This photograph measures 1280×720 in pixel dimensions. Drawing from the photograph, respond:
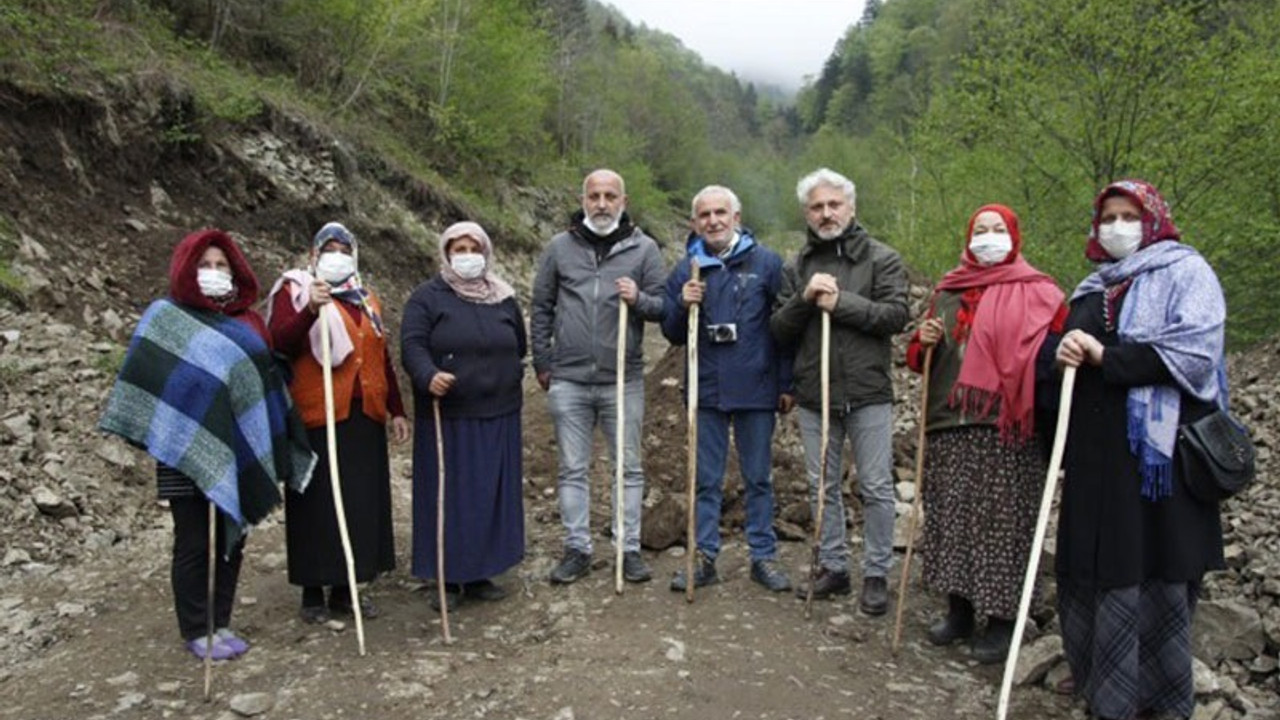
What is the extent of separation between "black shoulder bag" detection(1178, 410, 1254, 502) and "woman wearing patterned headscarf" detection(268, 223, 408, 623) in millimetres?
3756

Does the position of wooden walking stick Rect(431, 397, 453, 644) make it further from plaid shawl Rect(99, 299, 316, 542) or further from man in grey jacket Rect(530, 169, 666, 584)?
plaid shawl Rect(99, 299, 316, 542)

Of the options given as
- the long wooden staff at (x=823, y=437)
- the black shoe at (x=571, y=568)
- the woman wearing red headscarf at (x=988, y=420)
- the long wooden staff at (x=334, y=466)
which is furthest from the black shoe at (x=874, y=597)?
the long wooden staff at (x=334, y=466)

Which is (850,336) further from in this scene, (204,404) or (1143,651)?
(204,404)

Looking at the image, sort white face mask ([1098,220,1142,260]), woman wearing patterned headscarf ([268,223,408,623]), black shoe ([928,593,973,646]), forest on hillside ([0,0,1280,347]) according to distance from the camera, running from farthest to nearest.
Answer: forest on hillside ([0,0,1280,347]), woman wearing patterned headscarf ([268,223,408,623]), black shoe ([928,593,973,646]), white face mask ([1098,220,1142,260])

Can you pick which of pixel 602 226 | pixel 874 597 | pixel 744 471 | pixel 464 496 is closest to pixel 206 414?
pixel 464 496

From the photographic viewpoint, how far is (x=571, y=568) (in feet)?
16.9

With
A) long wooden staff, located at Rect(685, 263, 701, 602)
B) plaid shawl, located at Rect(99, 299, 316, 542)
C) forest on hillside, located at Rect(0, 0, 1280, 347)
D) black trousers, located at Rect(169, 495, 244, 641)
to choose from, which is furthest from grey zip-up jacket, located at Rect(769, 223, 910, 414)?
forest on hillside, located at Rect(0, 0, 1280, 347)

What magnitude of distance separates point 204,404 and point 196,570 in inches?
31.8

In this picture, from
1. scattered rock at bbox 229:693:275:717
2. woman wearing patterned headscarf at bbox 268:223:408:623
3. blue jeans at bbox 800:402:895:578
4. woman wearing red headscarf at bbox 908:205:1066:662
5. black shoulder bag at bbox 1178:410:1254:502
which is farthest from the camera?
blue jeans at bbox 800:402:895:578

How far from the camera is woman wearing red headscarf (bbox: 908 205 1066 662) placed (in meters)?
3.78

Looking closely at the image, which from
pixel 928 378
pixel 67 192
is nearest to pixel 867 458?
pixel 928 378

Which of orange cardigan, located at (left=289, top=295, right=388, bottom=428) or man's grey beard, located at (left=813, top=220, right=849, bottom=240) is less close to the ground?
man's grey beard, located at (left=813, top=220, right=849, bottom=240)

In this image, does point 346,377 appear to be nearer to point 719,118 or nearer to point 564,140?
point 564,140

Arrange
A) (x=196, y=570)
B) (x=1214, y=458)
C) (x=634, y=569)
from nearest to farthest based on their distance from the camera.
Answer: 1. (x=1214, y=458)
2. (x=196, y=570)
3. (x=634, y=569)
